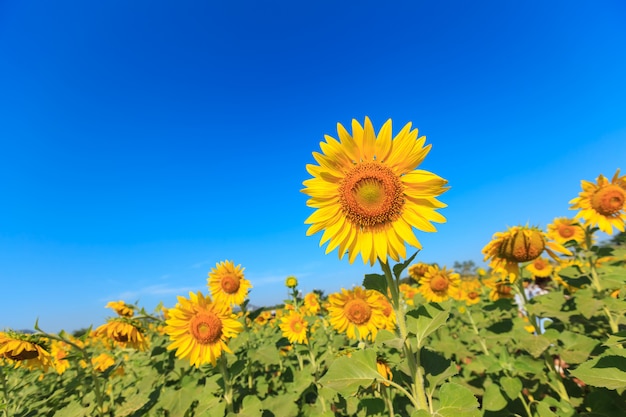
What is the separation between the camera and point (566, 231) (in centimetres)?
541

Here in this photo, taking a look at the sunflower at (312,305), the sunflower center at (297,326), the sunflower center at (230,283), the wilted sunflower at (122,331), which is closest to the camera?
the wilted sunflower at (122,331)

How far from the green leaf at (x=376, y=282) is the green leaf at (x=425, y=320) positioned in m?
0.32

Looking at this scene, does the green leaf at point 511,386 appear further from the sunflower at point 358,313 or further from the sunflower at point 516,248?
the sunflower at point 358,313

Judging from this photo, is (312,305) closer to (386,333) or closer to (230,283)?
(230,283)

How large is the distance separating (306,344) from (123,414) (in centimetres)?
266

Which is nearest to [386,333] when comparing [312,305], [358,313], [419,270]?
[358,313]

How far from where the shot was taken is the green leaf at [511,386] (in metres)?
3.11

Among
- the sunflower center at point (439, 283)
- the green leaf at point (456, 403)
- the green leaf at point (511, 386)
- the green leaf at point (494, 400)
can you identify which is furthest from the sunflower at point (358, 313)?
the green leaf at point (456, 403)

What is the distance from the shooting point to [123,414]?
11.7ft

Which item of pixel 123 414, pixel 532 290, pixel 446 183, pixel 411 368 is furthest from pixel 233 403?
pixel 532 290

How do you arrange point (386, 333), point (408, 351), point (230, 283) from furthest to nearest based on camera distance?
1. point (230, 283)
2. point (386, 333)
3. point (408, 351)

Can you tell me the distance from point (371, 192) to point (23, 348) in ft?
15.2

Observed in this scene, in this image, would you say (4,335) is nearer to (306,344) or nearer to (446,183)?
(306,344)

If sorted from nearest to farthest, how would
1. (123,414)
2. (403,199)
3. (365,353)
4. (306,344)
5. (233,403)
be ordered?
1. (365,353)
2. (403,199)
3. (123,414)
4. (233,403)
5. (306,344)
